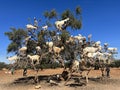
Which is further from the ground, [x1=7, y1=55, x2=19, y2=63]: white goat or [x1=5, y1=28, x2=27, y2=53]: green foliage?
[x1=5, y1=28, x2=27, y2=53]: green foliage

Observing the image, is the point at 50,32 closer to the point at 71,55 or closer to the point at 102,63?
the point at 71,55

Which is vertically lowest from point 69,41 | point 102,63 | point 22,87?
point 22,87

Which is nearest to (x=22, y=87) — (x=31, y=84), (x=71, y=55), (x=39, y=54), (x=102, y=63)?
(x=31, y=84)

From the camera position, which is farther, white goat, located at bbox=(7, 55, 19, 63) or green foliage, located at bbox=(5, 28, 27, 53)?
green foliage, located at bbox=(5, 28, 27, 53)

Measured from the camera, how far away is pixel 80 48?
2164cm

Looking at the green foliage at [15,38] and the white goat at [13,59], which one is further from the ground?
the green foliage at [15,38]

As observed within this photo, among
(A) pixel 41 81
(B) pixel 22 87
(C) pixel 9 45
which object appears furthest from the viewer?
(C) pixel 9 45

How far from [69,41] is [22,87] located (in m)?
4.87

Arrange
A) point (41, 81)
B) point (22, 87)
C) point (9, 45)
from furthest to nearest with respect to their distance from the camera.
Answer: point (9, 45), point (41, 81), point (22, 87)

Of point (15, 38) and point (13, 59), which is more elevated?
point (15, 38)

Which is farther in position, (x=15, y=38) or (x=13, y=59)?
(x=15, y=38)

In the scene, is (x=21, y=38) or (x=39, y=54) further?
(x=21, y=38)

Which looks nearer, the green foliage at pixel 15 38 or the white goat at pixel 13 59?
the white goat at pixel 13 59

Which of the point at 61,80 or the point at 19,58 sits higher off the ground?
the point at 19,58
